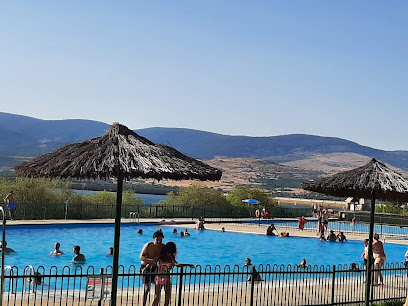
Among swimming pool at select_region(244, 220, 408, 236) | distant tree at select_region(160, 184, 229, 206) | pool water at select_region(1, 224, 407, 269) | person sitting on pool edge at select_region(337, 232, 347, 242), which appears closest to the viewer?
pool water at select_region(1, 224, 407, 269)

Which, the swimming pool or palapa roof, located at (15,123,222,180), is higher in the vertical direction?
palapa roof, located at (15,123,222,180)

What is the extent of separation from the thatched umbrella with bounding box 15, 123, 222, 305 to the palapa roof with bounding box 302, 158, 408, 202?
361cm

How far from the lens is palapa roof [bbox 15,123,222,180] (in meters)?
9.19

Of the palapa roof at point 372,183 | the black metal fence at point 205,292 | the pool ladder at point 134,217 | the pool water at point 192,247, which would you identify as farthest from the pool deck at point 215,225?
the palapa roof at point 372,183

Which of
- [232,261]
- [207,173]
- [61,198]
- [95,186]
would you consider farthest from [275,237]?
[95,186]

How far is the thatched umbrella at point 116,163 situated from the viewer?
9195 millimetres

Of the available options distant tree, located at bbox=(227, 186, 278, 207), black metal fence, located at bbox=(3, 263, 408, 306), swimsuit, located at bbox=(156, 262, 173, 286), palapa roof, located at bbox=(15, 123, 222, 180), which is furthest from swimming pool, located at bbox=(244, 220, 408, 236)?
palapa roof, located at bbox=(15, 123, 222, 180)

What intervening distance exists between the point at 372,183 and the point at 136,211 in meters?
28.4

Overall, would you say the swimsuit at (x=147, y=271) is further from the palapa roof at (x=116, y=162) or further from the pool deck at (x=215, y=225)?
the pool deck at (x=215, y=225)

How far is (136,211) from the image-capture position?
39.6 metres

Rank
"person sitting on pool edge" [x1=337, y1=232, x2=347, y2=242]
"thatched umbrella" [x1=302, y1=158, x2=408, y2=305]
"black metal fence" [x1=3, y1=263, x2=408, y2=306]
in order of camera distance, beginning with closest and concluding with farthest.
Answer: "black metal fence" [x1=3, y1=263, x2=408, y2=306] < "thatched umbrella" [x1=302, y1=158, x2=408, y2=305] < "person sitting on pool edge" [x1=337, y1=232, x2=347, y2=242]

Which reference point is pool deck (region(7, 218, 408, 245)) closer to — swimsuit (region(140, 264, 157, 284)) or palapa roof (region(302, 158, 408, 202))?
palapa roof (region(302, 158, 408, 202))

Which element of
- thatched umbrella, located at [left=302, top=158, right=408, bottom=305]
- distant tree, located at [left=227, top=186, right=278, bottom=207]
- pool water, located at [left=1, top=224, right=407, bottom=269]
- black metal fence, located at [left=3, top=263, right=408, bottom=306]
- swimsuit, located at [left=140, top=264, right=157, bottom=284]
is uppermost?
thatched umbrella, located at [left=302, top=158, right=408, bottom=305]

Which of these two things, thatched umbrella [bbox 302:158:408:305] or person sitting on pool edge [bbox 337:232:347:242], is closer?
thatched umbrella [bbox 302:158:408:305]
